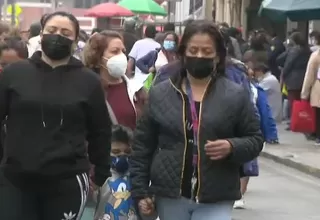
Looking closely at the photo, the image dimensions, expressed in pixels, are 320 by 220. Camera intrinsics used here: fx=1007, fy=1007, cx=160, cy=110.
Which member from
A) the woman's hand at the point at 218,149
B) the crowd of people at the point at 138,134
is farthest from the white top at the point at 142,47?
the woman's hand at the point at 218,149

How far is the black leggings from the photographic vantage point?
5.24 meters

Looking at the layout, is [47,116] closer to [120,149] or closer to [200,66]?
[200,66]

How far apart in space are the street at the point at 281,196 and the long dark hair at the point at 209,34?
498 cm

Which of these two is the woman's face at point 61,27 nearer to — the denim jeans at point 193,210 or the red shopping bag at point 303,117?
the denim jeans at point 193,210

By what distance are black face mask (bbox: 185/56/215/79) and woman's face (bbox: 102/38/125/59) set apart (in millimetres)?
1586

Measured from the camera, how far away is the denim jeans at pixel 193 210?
537 cm

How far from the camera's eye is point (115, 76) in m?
6.90

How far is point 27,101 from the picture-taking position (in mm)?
5277

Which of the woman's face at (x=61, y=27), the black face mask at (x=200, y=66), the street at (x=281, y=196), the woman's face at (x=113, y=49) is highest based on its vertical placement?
the woman's face at (x=61, y=27)

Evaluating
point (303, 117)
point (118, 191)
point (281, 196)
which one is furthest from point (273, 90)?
point (118, 191)

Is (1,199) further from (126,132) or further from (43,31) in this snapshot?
(126,132)

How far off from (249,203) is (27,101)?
6.60 m

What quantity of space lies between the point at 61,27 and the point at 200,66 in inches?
31.8

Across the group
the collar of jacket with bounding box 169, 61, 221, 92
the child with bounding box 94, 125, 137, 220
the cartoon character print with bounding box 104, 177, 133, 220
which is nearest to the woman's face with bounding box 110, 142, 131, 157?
the child with bounding box 94, 125, 137, 220
